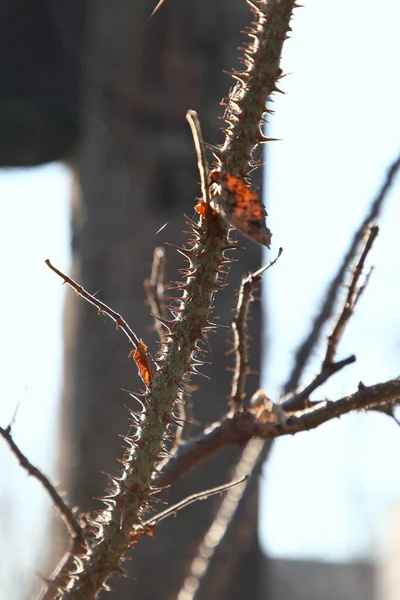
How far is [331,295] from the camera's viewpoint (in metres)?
0.90

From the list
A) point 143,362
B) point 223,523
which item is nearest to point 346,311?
point 143,362

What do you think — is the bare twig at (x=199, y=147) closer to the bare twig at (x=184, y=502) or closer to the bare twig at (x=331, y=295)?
the bare twig at (x=184, y=502)

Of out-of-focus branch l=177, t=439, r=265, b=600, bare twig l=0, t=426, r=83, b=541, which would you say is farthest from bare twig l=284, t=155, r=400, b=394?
bare twig l=0, t=426, r=83, b=541

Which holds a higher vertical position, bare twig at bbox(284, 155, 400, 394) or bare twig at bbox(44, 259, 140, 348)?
bare twig at bbox(284, 155, 400, 394)

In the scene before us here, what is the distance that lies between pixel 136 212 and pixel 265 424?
90 cm

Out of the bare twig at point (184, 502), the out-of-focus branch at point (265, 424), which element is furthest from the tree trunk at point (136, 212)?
the bare twig at point (184, 502)

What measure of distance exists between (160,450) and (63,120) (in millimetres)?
1170

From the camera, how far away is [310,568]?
8.65 m

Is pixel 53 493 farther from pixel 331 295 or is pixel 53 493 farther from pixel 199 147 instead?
pixel 331 295

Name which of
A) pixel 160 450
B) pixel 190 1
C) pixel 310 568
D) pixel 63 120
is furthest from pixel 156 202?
pixel 310 568

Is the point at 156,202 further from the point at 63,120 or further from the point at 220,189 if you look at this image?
the point at 220,189

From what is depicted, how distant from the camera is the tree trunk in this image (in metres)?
1.34

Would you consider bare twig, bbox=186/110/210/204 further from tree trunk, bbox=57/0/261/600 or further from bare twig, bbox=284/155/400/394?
tree trunk, bbox=57/0/261/600

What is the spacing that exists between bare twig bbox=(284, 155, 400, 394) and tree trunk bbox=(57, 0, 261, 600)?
0.39m
